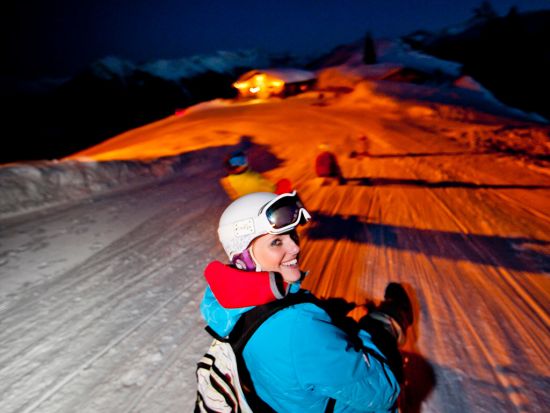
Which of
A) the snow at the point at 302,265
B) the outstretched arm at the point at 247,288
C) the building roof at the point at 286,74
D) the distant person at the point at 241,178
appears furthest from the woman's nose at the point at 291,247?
the building roof at the point at 286,74

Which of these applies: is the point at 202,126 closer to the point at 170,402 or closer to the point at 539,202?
the point at 539,202

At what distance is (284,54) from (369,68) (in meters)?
89.8

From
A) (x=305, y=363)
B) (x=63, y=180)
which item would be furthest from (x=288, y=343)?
(x=63, y=180)

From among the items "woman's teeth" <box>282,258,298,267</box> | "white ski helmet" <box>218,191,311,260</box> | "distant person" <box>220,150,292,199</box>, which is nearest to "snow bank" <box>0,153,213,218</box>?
"distant person" <box>220,150,292,199</box>

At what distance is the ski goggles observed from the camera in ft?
6.33

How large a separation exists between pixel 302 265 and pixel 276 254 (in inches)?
111

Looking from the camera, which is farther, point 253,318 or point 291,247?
point 291,247

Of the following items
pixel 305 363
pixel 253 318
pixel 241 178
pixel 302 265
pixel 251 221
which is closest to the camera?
pixel 305 363

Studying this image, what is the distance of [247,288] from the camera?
4.91 feet

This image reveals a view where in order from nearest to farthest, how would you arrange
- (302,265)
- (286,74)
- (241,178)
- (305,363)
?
(305,363) → (302,265) → (241,178) → (286,74)

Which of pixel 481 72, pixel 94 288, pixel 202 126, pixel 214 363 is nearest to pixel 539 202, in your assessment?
pixel 214 363

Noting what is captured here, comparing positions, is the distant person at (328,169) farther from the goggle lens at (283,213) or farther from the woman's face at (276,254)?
the woman's face at (276,254)

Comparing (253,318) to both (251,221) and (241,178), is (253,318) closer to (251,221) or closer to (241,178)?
(251,221)

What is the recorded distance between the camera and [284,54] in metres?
122
